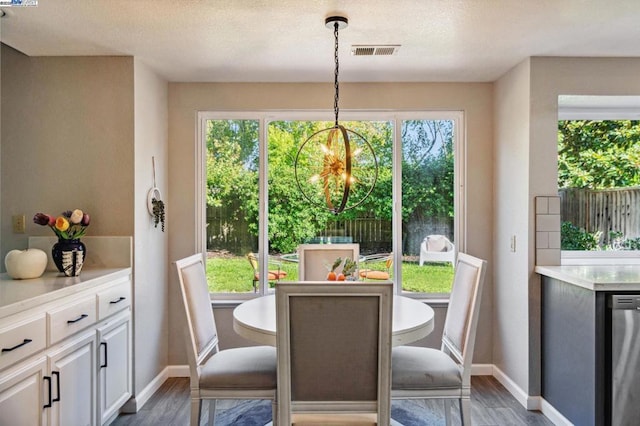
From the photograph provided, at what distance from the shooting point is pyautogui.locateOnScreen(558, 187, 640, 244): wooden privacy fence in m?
3.20

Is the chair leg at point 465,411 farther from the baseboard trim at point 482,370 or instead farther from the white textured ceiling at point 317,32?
the white textured ceiling at point 317,32

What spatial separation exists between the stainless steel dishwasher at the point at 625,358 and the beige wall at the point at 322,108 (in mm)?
1193

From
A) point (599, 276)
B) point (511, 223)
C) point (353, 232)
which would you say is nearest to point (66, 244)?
point (353, 232)

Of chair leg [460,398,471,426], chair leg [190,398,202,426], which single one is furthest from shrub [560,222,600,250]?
chair leg [190,398,202,426]

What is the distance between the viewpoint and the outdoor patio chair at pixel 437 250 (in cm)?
339

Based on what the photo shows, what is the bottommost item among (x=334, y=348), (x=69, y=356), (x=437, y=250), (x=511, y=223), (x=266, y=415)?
(x=266, y=415)

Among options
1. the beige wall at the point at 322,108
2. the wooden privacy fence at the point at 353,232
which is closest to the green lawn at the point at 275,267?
the wooden privacy fence at the point at 353,232

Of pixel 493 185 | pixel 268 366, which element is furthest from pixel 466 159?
pixel 268 366

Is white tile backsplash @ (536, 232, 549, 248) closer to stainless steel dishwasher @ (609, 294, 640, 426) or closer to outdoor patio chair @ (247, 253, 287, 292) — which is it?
stainless steel dishwasher @ (609, 294, 640, 426)

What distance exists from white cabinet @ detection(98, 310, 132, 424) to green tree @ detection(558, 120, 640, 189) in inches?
131

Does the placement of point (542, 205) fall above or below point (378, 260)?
above

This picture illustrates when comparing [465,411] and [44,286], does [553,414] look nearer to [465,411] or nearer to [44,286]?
[465,411]

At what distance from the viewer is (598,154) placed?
3189mm

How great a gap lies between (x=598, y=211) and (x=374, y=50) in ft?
7.15
